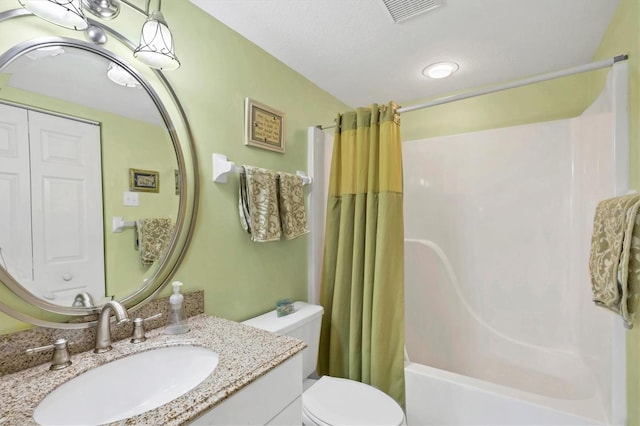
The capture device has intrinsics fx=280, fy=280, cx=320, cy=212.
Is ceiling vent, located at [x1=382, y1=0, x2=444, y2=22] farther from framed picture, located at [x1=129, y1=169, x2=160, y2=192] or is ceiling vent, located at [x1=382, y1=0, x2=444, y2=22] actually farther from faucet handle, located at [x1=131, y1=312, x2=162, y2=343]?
faucet handle, located at [x1=131, y1=312, x2=162, y2=343]

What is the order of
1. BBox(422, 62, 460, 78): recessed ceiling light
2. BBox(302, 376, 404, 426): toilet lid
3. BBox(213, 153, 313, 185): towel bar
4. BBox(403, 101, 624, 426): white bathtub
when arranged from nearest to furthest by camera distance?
BBox(302, 376, 404, 426): toilet lid, BBox(213, 153, 313, 185): towel bar, BBox(403, 101, 624, 426): white bathtub, BBox(422, 62, 460, 78): recessed ceiling light

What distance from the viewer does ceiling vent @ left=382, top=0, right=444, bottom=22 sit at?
123 centimetres

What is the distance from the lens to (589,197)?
158 centimetres

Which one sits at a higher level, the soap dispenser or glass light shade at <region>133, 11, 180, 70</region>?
glass light shade at <region>133, 11, 180, 70</region>

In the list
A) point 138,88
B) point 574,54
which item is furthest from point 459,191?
point 138,88

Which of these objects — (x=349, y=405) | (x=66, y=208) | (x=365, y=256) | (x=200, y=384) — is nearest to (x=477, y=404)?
(x=349, y=405)

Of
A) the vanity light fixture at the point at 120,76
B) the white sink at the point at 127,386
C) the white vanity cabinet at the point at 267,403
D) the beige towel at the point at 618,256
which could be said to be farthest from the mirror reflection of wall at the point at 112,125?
the beige towel at the point at 618,256

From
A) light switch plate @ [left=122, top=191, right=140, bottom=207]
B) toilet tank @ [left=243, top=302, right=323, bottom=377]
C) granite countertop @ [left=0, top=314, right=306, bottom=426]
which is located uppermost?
light switch plate @ [left=122, top=191, right=140, bottom=207]

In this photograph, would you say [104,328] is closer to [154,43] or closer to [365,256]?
[154,43]

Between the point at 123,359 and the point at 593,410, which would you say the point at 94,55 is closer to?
the point at 123,359

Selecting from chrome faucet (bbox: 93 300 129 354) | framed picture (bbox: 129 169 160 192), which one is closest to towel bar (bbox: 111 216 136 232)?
framed picture (bbox: 129 169 160 192)

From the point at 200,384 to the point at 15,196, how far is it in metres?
0.72

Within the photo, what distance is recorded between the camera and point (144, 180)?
1.04m

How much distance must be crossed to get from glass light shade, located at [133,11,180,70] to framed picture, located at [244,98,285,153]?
49 centimetres
